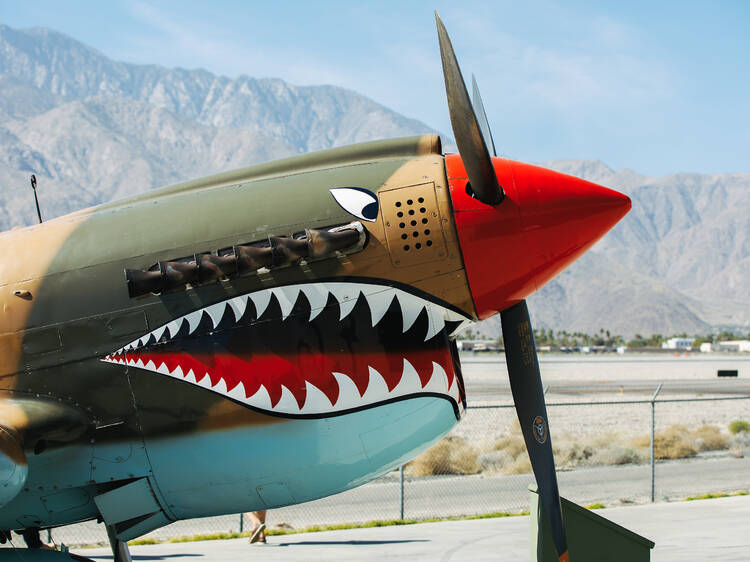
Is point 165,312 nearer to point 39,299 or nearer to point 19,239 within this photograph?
point 39,299

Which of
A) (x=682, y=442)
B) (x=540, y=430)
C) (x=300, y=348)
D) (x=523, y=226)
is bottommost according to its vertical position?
(x=682, y=442)

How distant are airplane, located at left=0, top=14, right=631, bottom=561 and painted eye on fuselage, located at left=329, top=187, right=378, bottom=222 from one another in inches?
0.4

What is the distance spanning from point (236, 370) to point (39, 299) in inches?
56.6

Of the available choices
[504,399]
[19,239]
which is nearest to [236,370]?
[19,239]

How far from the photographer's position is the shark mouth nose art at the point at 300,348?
15.9ft

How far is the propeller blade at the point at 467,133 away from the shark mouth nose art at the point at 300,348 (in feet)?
2.64

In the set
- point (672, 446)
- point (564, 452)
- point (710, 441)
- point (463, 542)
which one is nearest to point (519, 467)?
point (564, 452)

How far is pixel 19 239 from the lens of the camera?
5.53 metres

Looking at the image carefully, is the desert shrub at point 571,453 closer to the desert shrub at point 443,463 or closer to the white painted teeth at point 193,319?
the desert shrub at point 443,463

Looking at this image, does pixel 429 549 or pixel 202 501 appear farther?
pixel 429 549

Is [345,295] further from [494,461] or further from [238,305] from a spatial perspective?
[494,461]

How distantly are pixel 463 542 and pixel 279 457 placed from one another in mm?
5813

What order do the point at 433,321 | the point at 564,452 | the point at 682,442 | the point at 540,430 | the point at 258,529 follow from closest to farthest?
1. the point at 433,321
2. the point at 540,430
3. the point at 258,529
4. the point at 564,452
5. the point at 682,442

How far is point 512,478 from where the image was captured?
52.3ft
